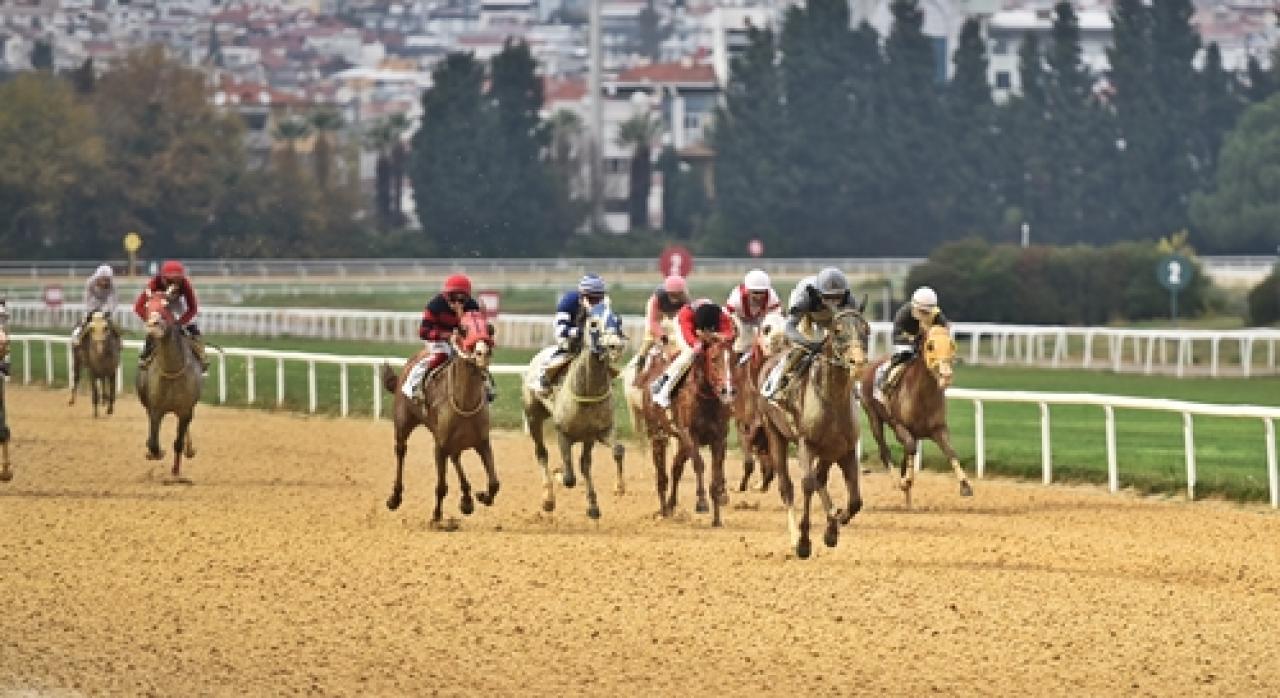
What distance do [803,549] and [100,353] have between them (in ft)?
52.4

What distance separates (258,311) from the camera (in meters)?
51.7

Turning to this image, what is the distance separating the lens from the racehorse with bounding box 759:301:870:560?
1572 centimetres

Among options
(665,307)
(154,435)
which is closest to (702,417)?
(665,307)

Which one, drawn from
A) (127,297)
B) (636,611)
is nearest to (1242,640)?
(636,611)

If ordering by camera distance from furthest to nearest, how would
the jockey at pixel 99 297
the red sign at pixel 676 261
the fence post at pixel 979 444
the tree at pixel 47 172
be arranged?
the tree at pixel 47 172 → the red sign at pixel 676 261 → the jockey at pixel 99 297 → the fence post at pixel 979 444

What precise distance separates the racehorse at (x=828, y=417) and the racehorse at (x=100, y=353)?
15.0 m

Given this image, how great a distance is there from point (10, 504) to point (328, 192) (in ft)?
266

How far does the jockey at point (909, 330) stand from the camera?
2008 centimetres

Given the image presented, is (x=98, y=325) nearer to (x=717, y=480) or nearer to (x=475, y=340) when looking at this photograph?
(x=475, y=340)

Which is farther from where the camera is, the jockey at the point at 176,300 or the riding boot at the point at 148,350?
the riding boot at the point at 148,350

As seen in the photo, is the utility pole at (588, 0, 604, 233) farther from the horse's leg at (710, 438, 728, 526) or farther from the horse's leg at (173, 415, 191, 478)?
the horse's leg at (710, 438, 728, 526)

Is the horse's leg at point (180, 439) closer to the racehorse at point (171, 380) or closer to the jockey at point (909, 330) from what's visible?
the racehorse at point (171, 380)

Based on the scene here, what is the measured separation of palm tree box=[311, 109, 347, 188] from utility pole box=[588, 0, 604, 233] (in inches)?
379

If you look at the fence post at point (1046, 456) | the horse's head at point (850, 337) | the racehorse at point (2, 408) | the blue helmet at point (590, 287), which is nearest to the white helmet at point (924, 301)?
the fence post at point (1046, 456)
